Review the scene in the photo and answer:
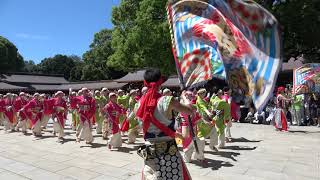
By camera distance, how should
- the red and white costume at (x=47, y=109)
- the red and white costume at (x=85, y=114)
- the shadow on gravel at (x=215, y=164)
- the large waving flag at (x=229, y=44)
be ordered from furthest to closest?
the red and white costume at (x=47, y=109), the red and white costume at (x=85, y=114), the shadow on gravel at (x=215, y=164), the large waving flag at (x=229, y=44)

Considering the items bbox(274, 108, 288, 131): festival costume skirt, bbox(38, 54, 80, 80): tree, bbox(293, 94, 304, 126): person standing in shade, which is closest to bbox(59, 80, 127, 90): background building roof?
bbox(38, 54, 80, 80): tree

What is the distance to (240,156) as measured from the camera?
9164 millimetres

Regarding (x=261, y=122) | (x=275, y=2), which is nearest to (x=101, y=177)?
(x=261, y=122)

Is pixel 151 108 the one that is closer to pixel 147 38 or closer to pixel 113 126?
pixel 113 126

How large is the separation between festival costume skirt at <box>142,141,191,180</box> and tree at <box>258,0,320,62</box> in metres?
16.3

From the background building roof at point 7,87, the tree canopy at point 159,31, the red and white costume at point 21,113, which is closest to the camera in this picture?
the red and white costume at point 21,113

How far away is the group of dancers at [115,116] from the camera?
8.38 m

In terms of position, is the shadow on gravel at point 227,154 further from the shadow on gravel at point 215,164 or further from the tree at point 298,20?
the tree at point 298,20

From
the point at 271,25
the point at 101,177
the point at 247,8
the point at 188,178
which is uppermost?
the point at 247,8

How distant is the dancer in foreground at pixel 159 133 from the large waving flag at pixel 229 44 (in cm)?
87

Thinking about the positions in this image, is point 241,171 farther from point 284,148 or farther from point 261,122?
point 261,122

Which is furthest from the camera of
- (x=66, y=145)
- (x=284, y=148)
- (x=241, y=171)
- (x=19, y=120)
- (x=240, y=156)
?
(x=19, y=120)

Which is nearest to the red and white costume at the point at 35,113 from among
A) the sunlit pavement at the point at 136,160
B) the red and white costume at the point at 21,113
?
the red and white costume at the point at 21,113

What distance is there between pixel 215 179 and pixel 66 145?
19.3 feet
